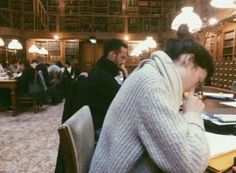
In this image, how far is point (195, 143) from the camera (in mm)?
1003

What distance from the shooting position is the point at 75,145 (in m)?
1.18

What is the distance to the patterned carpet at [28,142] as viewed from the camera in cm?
337

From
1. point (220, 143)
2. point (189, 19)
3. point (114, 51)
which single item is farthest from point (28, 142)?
point (220, 143)

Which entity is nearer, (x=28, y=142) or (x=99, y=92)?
(x=99, y=92)

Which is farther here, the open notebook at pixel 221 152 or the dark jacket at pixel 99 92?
the dark jacket at pixel 99 92

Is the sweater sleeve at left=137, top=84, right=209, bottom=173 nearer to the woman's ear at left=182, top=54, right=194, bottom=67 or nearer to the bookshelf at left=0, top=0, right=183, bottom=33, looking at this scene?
the woman's ear at left=182, top=54, right=194, bottom=67

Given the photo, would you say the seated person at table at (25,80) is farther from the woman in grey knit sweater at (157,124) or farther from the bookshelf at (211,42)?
the bookshelf at (211,42)

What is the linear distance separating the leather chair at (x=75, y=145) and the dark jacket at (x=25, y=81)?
562cm

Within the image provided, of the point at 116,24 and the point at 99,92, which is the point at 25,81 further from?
the point at 116,24

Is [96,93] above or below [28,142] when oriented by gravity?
above

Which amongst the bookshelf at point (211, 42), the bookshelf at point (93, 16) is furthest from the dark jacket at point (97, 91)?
the bookshelf at point (93, 16)

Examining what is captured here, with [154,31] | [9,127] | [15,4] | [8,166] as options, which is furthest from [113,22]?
[8,166]

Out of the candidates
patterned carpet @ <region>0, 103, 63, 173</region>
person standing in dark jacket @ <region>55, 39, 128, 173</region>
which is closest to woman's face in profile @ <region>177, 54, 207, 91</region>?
person standing in dark jacket @ <region>55, 39, 128, 173</region>

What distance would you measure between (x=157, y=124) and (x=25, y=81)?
6.17 m
